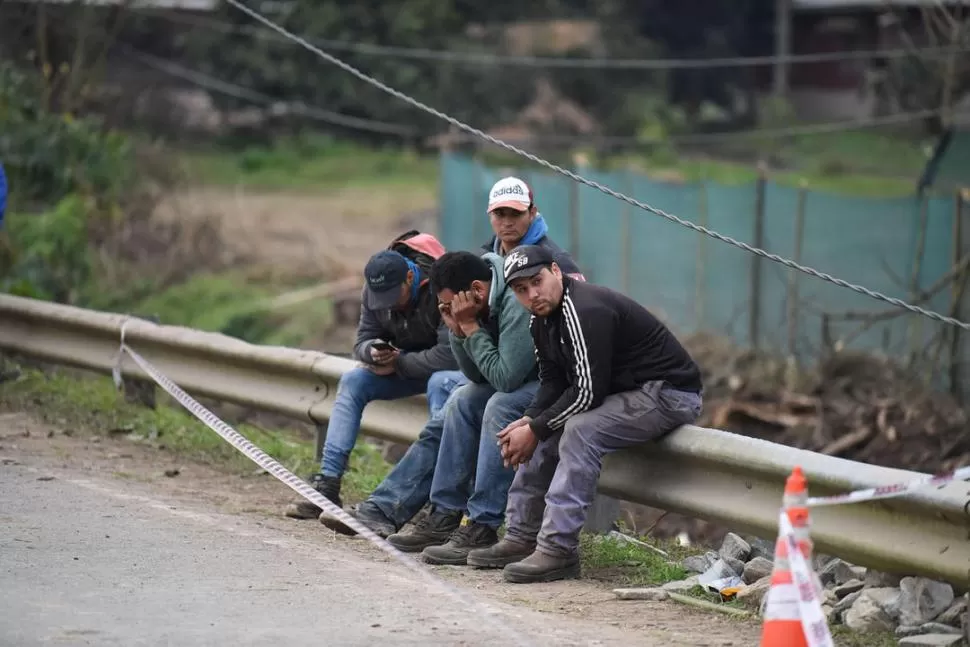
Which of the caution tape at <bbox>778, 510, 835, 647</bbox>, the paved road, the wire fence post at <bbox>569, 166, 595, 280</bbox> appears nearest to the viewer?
the caution tape at <bbox>778, 510, 835, 647</bbox>

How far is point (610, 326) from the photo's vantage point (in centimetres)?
635

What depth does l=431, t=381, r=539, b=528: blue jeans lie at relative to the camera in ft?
22.3

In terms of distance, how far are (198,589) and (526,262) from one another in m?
1.78

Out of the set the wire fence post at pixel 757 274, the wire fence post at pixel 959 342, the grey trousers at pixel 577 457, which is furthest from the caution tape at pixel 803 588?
the wire fence post at pixel 757 274

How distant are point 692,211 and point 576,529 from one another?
10.9 metres

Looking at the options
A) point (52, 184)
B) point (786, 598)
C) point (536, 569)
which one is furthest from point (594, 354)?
point (52, 184)

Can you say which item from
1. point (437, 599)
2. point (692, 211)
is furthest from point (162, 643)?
point (692, 211)

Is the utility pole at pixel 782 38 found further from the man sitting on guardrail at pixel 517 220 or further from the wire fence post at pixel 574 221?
the man sitting on guardrail at pixel 517 220

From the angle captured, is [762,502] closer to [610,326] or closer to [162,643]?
[610,326]

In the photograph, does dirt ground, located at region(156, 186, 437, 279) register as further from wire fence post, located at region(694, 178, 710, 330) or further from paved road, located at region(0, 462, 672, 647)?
paved road, located at region(0, 462, 672, 647)

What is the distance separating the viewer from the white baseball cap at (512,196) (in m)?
7.23

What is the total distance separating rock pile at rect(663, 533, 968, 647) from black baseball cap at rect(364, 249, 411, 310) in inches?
74.9

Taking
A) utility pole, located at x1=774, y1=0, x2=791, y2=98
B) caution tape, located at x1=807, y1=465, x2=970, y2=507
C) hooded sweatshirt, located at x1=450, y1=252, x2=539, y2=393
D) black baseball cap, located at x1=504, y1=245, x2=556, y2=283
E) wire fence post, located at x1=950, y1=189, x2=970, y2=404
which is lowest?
wire fence post, located at x1=950, y1=189, x2=970, y2=404

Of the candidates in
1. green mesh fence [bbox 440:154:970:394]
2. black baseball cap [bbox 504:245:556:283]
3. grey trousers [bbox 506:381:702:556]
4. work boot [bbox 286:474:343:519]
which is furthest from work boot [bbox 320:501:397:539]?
green mesh fence [bbox 440:154:970:394]
